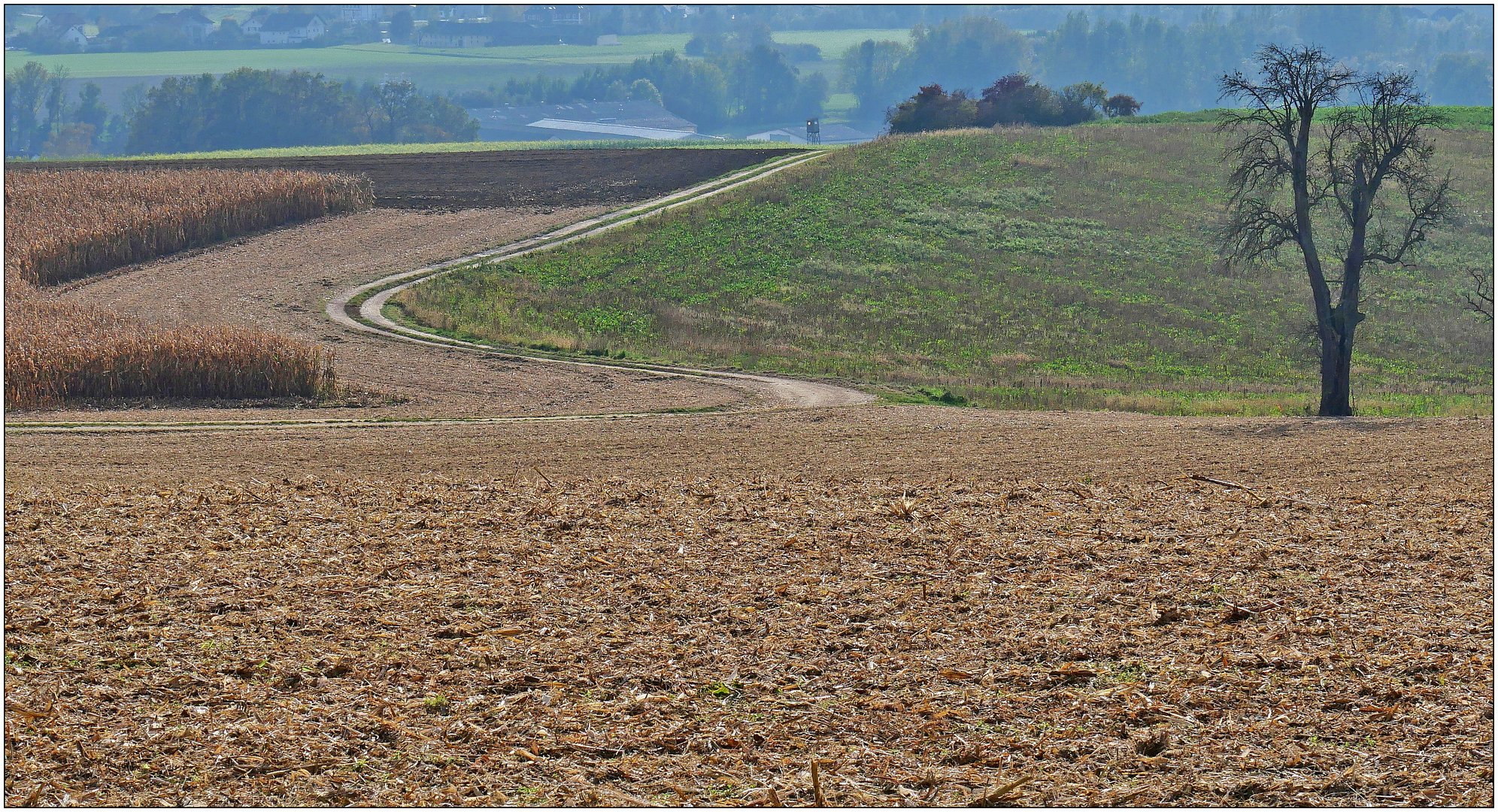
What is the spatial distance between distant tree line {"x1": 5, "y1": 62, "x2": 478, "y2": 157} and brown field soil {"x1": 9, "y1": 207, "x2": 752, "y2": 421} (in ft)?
203

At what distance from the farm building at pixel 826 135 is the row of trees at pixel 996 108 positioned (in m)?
46.2

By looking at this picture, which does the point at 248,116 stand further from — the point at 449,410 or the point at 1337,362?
the point at 1337,362

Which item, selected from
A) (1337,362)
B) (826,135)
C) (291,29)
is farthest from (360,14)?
(1337,362)

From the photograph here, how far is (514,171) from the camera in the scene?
198ft

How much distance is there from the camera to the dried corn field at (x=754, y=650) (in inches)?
244

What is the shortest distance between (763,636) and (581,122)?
116859 millimetres

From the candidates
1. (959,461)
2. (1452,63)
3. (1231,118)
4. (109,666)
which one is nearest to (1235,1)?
(1452,63)

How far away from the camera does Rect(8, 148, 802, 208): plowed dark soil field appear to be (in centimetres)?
5475

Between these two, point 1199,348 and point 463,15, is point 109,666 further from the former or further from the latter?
point 463,15

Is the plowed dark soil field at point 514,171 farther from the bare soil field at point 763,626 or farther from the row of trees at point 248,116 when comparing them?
the row of trees at point 248,116

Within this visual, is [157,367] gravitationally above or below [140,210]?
below

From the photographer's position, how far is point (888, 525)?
11.5m

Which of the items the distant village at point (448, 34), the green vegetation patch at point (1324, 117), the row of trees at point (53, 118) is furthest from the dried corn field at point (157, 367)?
the row of trees at point (53, 118)

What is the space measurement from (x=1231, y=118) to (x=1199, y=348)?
1147cm
